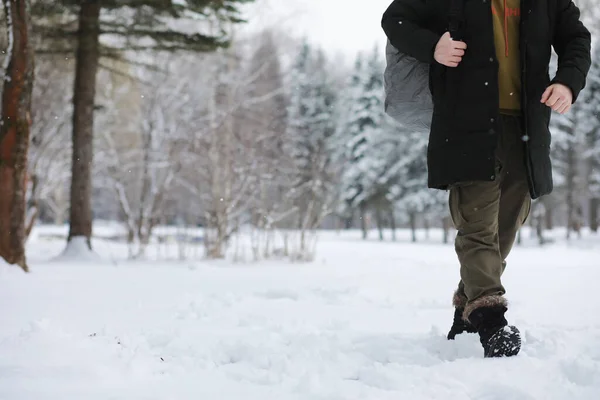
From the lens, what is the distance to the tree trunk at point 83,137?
9.82 metres

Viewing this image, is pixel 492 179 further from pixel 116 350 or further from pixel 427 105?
pixel 116 350

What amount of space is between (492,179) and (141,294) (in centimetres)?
360

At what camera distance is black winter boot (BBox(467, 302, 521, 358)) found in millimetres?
2357

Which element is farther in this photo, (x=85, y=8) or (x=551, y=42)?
(x=85, y=8)

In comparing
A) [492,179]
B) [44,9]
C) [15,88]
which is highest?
[44,9]

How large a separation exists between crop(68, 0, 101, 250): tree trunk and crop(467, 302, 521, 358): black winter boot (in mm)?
8540

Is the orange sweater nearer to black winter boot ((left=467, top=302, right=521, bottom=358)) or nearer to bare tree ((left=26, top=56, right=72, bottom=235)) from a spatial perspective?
black winter boot ((left=467, top=302, right=521, bottom=358))

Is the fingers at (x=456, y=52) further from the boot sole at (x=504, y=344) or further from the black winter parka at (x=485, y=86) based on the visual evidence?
the boot sole at (x=504, y=344)

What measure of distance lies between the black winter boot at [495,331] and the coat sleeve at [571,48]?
3.41 feet

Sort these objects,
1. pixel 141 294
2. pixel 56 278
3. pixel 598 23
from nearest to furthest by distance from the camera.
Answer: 1. pixel 141 294
2. pixel 56 278
3. pixel 598 23

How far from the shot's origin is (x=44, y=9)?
8367mm

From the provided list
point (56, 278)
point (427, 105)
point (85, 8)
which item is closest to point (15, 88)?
point (56, 278)

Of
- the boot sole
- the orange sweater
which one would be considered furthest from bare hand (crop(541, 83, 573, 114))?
the boot sole

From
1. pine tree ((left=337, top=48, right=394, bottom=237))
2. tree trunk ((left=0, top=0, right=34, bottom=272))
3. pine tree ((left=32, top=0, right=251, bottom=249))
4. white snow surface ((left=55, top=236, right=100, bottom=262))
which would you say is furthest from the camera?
pine tree ((left=337, top=48, right=394, bottom=237))
